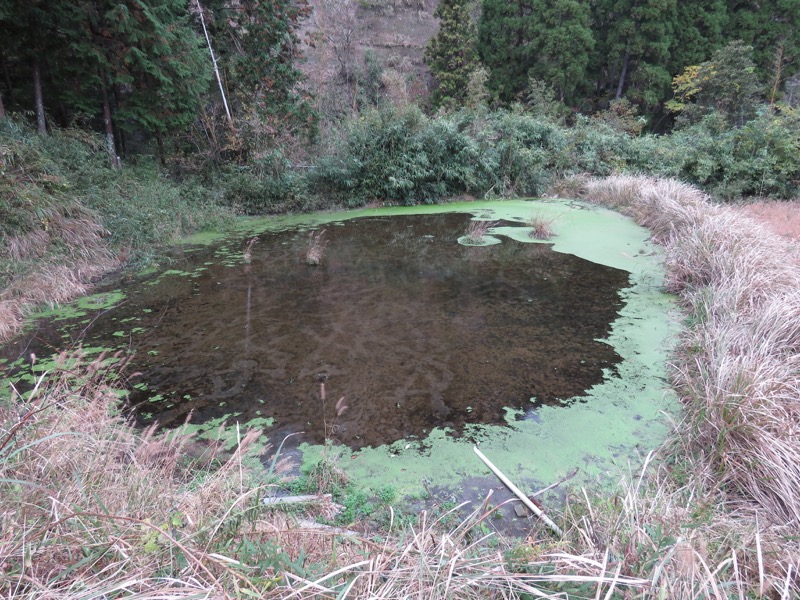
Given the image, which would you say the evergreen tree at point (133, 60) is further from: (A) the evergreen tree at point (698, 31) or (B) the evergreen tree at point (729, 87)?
(A) the evergreen tree at point (698, 31)

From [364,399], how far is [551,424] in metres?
1.12

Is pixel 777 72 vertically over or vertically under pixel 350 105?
over

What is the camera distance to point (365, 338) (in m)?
3.60

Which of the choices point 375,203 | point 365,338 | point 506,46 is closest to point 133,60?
point 375,203

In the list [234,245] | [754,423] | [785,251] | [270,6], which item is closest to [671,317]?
[785,251]

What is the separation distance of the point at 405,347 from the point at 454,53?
A: 16207 mm

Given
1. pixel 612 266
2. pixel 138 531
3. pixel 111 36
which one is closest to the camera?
pixel 138 531

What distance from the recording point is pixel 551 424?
2525mm

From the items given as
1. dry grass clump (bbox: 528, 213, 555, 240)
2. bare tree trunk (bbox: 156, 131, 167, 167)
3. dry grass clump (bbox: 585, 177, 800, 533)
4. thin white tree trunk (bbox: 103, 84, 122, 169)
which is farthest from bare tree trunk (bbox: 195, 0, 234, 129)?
dry grass clump (bbox: 585, 177, 800, 533)

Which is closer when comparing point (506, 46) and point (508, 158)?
point (508, 158)

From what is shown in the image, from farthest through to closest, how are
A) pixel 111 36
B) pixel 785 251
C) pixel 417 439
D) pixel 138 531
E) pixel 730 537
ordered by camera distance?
pixel 111 36, pixel 785 251, pixel 417 439, pixel 730 537, pixel 138 531

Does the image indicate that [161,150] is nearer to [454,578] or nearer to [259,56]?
[259,56]

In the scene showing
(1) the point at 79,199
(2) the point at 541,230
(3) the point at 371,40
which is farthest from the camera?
(3) the point at 371,40

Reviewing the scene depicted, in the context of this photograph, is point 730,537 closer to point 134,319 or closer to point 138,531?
point 138,531
